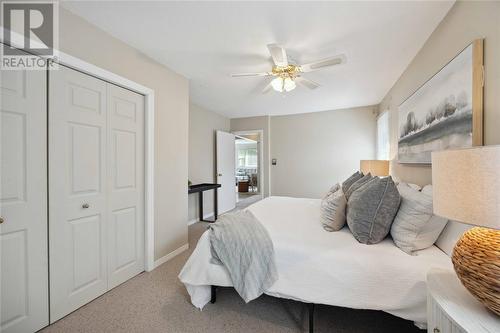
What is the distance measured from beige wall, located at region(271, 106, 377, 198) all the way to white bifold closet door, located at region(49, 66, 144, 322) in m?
3.34

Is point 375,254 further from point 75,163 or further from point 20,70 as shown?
point 20,70

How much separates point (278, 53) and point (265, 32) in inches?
8.2

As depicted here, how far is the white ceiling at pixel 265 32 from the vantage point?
1.50 m

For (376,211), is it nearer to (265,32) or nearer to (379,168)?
(265,32)

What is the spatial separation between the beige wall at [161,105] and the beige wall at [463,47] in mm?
2705

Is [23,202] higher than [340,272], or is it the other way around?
[23,202]

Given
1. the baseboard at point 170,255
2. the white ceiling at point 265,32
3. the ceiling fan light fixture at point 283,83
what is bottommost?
the baseboard at point 170,255

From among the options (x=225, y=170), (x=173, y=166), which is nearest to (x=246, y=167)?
(x=225, y=170)

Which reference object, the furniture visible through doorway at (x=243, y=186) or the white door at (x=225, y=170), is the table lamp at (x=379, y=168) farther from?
the furniture visible through doorway at (x=243, y=186)

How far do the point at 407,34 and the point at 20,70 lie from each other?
307 cm

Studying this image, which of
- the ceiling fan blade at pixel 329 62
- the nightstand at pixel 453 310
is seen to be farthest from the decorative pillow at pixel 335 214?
the ceiling fan blade at pixel 329 62

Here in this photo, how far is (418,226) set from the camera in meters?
1.33

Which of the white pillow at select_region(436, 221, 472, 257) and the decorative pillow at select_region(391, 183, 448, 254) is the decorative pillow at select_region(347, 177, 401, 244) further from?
the white pillow at select_region(436, 221, 472, 257)

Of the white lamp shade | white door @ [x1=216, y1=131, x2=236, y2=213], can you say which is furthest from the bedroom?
white door @ [x1=216, y1=131, x2=236, y2=213]
